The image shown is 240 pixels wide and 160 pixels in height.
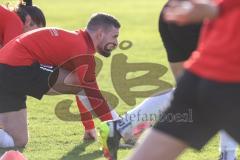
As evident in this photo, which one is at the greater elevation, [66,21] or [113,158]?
[113,158]

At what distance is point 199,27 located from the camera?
18.4 ft

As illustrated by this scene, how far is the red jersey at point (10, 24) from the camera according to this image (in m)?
8.12

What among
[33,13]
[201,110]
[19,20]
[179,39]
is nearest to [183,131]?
[201,110]

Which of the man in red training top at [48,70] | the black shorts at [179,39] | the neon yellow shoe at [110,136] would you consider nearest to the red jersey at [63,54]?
the man in red training top at [48,70]

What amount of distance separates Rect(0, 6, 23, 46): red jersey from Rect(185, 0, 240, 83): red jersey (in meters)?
4.70

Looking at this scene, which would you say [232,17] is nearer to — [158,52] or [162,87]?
[162,87]

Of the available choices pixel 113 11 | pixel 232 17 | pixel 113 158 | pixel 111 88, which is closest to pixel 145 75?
pixel 111 88

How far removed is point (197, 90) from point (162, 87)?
6.57m

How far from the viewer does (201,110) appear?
143 inches

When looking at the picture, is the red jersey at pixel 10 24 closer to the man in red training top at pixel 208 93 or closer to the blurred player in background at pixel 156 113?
the blurred player in background at pixel 156 113

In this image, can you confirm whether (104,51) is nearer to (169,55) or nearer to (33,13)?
(33,13)

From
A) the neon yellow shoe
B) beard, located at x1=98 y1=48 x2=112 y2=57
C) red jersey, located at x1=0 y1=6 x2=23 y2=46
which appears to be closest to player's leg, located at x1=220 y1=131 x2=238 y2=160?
the neon yellow shoe

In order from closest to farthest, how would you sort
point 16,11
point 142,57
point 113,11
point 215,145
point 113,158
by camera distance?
1. point 113,158
2. point 215,145
3. point 16,11
4. point 142,57
5. point 113,11

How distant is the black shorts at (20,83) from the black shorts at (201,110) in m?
3.71
